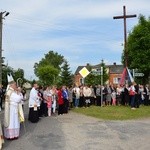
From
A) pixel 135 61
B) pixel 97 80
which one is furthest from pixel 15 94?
pixel 97 80

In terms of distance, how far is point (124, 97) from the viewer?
30281 mm

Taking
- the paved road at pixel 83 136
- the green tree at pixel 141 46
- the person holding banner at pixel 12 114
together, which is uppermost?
the green tree at pixel 141 46

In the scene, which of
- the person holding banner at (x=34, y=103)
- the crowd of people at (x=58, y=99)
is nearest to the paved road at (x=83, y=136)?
the person holding banner at (x=34, y=103)

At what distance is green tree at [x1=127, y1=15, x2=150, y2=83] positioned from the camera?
43219 millimetres

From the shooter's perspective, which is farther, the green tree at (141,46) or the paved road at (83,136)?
the green tree at (141,46)

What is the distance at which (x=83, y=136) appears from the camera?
48.6 ft

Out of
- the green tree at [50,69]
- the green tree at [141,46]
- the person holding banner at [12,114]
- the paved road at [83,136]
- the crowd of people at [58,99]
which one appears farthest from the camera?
the green tree at [50,69]

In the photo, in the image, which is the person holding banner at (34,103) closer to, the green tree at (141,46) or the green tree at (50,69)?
the green tree at (141,46)

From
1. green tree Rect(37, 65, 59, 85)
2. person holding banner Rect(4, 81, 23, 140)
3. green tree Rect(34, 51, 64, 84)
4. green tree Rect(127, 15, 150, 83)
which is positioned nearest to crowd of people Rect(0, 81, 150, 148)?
person holding banner Rect(4, 81, 23, 140)

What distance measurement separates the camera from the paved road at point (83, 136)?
1282cm

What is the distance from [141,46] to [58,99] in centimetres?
2122

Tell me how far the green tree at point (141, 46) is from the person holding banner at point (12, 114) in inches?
1150

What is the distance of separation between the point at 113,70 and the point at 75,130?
116 metres

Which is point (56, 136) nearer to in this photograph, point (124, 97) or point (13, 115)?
point (13, 115)
